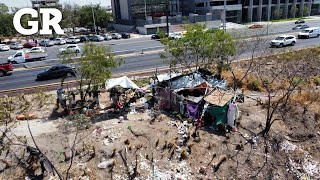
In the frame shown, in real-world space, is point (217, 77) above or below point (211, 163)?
above

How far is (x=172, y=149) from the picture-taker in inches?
616

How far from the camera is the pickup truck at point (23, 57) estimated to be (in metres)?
35.9

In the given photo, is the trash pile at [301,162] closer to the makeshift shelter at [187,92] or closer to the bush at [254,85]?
the makeshift shelter at [187,92]

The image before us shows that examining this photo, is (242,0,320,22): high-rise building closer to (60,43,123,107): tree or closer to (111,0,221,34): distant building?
(111,0,221,34): distant building

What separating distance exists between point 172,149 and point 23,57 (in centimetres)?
2658

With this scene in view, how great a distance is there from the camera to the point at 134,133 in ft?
54.3

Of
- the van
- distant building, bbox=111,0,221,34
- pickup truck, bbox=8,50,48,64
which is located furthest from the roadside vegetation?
distant building, bbox=111,0,221,34

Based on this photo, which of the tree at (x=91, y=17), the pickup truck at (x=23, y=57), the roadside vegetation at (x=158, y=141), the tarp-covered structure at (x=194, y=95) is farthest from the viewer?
the tree at (x=91, y=17)

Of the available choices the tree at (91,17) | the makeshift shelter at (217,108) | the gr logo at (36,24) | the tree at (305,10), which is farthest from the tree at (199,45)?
the tree at (305,10)

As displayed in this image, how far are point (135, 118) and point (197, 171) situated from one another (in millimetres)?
→ 5069

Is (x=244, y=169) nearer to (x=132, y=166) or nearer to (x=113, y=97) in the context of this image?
(x=132, y=166)

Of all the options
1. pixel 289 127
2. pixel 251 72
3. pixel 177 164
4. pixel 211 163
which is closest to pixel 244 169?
pixel 211 163

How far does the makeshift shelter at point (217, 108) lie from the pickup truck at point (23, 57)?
2517 cm

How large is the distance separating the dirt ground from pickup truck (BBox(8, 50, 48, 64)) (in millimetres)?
20165
